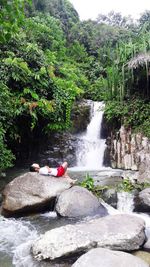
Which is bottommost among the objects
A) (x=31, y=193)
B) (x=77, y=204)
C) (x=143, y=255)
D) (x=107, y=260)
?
(x=143, y=255)

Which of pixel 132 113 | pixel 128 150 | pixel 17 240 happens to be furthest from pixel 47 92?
pixel 17 240

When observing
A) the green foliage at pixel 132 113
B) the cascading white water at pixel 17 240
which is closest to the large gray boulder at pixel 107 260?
the cascading white water at pixel 17 240

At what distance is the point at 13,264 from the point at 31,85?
22.4 feet

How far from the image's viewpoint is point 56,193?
20.5 feet

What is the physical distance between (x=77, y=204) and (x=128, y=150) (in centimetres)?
394

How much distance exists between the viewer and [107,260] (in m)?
3.62

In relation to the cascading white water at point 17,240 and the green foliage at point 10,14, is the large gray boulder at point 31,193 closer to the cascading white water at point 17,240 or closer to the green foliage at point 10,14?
the cascading white water at point 17,240

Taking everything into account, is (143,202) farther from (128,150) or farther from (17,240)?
(128,150)

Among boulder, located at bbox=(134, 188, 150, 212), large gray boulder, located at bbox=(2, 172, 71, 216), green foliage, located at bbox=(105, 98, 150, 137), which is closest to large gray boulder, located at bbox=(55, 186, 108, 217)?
large gray boulder, located at bbox=(2, 172, 71, 216)

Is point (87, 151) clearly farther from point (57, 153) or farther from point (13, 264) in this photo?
point (13, 264)

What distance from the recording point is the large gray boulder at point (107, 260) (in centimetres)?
357

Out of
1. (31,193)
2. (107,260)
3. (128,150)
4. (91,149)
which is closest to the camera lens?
(107,260)

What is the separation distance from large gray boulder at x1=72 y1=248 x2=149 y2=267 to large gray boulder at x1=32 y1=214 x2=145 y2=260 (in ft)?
1.60

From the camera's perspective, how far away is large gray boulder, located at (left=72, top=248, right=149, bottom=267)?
3568mm
